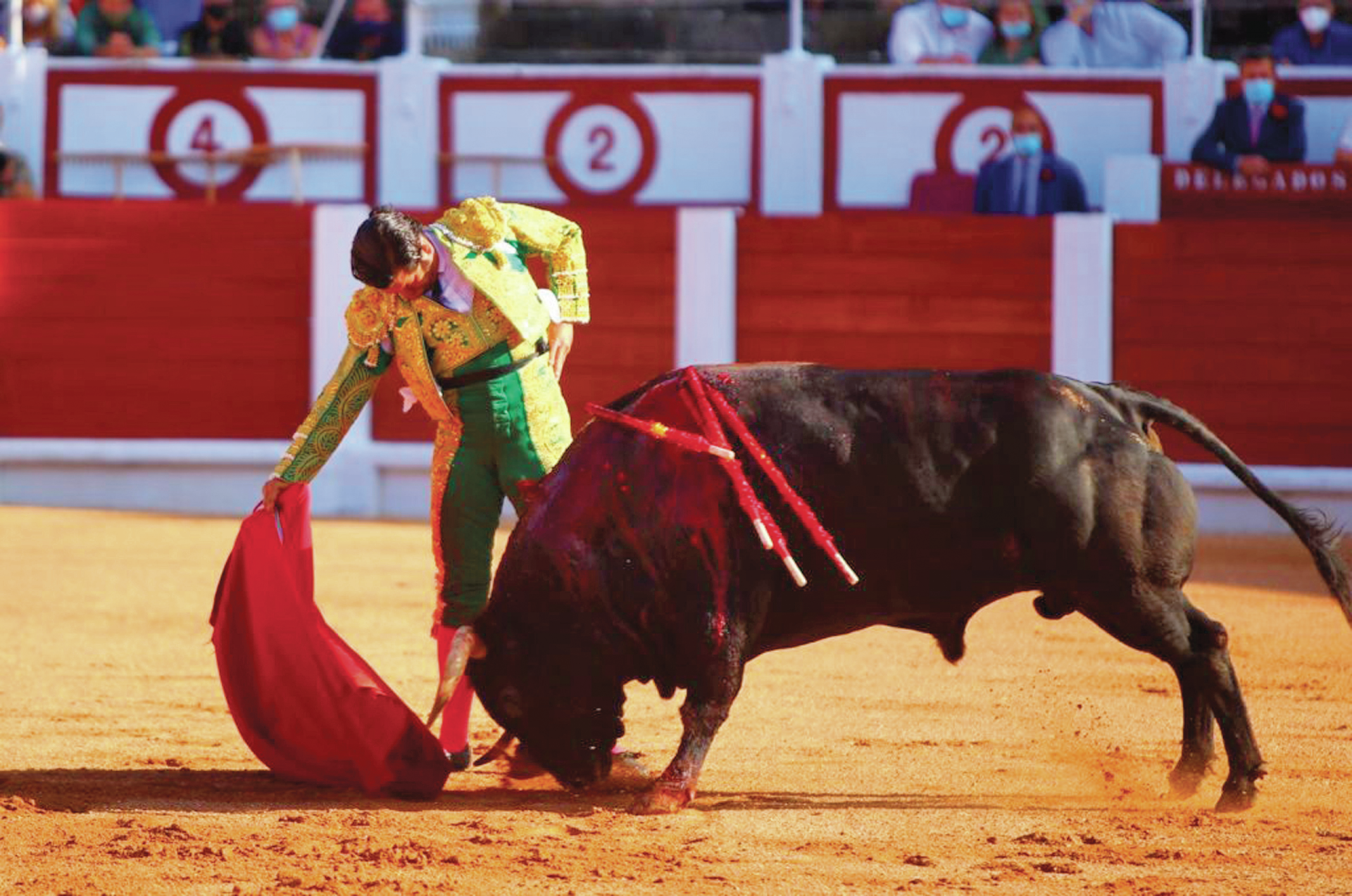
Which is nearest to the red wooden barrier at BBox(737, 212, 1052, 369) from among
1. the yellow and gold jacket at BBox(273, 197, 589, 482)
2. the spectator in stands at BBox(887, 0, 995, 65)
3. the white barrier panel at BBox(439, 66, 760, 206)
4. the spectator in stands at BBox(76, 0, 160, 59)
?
the white barrier panel at BBox(439, 66, 760, 206)

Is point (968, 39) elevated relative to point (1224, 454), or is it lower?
elevated

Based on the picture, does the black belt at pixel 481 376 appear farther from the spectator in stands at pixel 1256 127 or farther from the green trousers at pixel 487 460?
the spectator in stands at pixel 1256 127

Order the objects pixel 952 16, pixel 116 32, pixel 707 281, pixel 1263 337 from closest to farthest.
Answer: pixel 1263 337
pixel 707 281
pixel 952 16
pixel 116 32

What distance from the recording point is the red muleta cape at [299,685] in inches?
151

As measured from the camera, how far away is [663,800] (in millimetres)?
3592

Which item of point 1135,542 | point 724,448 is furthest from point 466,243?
point 1135,542

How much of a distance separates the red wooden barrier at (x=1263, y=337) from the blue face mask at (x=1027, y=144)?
655 millimetres

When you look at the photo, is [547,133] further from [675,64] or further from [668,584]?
[668,584]

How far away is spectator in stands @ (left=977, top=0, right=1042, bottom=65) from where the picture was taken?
10.1 m

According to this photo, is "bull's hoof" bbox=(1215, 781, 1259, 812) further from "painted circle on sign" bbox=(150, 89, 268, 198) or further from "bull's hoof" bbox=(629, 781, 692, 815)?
"painted circle on sign" bbox=(150, 89, 268, 198)

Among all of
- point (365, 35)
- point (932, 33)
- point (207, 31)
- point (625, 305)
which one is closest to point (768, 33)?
point (932, 33)

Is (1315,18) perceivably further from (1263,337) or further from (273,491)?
(273,491)

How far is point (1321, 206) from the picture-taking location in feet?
30.8

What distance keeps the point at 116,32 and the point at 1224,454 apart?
7.79 m
